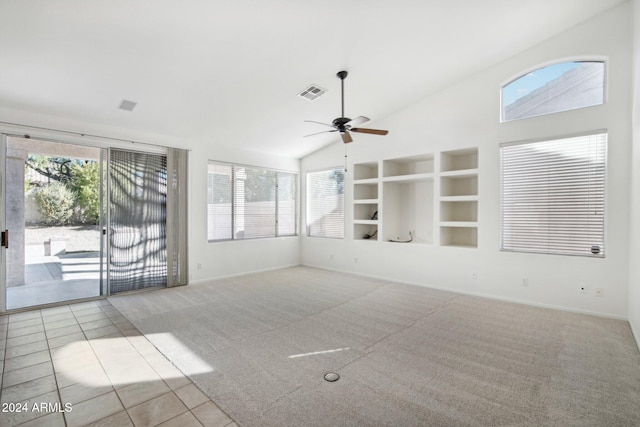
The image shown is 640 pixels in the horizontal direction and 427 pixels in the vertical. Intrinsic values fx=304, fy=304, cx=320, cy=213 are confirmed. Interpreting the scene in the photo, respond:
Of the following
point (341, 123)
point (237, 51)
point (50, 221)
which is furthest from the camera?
point (50, 221)

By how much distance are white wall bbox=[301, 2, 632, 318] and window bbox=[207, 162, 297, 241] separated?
1.66 metres

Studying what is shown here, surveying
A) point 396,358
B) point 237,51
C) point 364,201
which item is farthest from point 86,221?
point 396,358

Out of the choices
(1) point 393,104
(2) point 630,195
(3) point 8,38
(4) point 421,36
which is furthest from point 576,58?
(3) point 8,38

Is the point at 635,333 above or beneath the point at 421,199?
beneath

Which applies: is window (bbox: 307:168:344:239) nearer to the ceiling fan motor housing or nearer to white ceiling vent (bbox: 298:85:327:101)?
→ white ceiling vent (bbox: 298:85:327:101)

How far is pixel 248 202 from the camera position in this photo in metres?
6.86

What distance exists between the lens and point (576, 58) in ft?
14.0

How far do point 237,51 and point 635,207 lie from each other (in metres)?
4.95

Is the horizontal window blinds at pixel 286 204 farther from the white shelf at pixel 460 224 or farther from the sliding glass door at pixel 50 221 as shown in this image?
the white shelf at pixel 460 224

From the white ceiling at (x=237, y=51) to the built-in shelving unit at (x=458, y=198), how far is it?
141 cm

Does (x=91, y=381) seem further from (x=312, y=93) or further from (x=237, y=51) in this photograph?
(x=312, y=93)

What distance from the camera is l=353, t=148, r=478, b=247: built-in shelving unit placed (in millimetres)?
5508

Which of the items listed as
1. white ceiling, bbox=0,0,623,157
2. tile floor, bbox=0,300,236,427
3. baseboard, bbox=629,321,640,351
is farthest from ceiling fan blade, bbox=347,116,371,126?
baseboard, bbox=629,321,640,351

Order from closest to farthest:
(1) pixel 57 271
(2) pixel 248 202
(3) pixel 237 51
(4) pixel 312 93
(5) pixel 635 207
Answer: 1. (5) pixel 635 207
2. (3) pixel 237 51
3. (4) pixel 312 93
4. (1) pixel 57 271
5. (2) pixel 248 202
